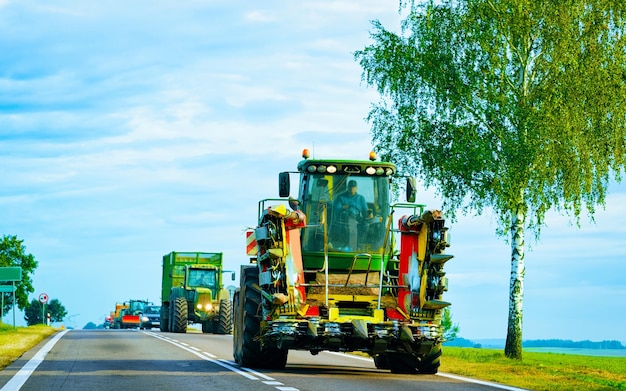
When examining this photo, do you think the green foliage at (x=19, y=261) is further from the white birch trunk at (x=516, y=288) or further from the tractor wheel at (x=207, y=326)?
the white birch trunk at (x=516, y=288)

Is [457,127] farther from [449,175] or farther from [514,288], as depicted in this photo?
[514,288]

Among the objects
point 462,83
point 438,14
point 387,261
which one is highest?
point 438,14

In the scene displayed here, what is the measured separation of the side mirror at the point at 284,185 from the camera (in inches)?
709

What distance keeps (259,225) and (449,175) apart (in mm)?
13200

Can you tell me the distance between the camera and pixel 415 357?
19094 millimetres

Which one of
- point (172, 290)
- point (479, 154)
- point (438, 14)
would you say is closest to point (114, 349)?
point (479, 154)

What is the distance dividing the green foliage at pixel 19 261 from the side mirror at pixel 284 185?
8847 centimetres

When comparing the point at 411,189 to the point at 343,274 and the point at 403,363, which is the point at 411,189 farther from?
the point at 403,363

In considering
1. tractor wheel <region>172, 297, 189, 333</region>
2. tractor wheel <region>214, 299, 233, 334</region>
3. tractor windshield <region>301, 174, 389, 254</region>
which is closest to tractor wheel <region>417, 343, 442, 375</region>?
tractor windshield <region>301, 174, 389, 254</region>

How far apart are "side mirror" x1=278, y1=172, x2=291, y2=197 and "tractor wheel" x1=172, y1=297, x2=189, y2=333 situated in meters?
25.9

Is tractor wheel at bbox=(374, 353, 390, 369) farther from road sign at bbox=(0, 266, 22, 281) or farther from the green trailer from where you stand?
road sign at bbox=(0, 266, 22, 281)

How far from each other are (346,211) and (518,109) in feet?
38.3

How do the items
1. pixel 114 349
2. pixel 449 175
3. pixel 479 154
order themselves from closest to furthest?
pixel 114 349 → pixel 479 154 → pixel 449 175

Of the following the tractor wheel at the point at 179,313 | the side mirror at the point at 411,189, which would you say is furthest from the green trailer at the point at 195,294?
the side mirror at the point at 411,189
